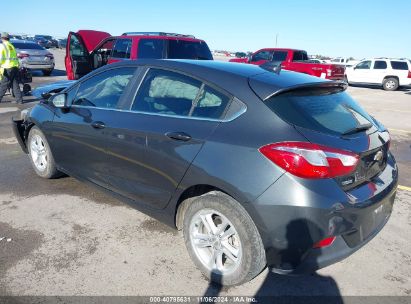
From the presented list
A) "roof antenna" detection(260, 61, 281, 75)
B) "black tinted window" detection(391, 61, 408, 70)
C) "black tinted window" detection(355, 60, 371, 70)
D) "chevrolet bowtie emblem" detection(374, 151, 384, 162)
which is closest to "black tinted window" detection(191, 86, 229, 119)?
"roof antenna" detection(260, 61, 281, 75)

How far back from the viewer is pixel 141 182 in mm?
3145

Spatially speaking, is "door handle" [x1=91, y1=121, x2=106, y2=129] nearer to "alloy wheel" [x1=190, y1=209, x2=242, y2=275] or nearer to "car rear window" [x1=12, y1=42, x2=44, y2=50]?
"alloy wheel" [x1=190, y1=209, x2=242, y2=275]

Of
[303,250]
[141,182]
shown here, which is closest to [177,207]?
[141,182]

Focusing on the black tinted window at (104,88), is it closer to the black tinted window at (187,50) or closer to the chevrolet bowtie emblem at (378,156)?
the chevrolet bowtie emblem at (378,156)

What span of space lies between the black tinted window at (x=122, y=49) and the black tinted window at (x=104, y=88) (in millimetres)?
5652

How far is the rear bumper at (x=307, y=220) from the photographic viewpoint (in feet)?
7.27

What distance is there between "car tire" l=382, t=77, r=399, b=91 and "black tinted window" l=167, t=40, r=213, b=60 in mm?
14832

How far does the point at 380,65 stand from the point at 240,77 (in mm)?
20615

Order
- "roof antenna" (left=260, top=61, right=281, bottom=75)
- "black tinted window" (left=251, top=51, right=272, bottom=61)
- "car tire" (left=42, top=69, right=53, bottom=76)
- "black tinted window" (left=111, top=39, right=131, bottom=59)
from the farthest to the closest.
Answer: "car tire" (left=42, top=69, right=53, bottom=76) → "black tinted window" (left=251, top=51, right=272, bottom=61) → "black tinted window" (left=111, top=39, right=131, bottom=59) → "roof antenna" (left=260, top=61, right=281, bottom=75)

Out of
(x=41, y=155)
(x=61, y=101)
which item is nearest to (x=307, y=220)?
(x=61, y=101)

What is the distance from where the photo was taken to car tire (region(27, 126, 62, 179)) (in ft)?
14.4

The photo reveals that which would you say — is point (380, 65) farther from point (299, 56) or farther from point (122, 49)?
point (122, 49)

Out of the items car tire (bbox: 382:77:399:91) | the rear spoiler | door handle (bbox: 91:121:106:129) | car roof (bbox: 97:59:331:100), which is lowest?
car tire (bbox: 382:77:399:91)

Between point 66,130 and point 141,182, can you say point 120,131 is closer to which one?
point 141,182
